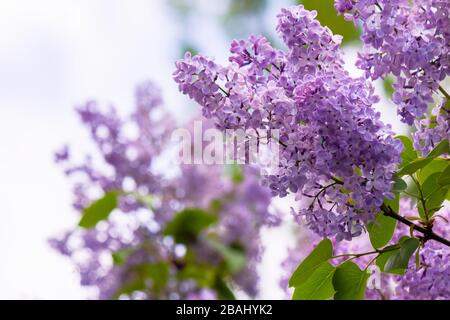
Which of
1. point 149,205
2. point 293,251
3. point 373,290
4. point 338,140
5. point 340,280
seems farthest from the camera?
point 149,205

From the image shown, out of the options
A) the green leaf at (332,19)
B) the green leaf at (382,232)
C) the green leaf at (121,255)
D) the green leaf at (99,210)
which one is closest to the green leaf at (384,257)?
the green leaf at (382,232)

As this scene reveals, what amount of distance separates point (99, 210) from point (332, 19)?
884mm

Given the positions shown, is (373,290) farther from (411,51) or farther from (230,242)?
(230,242)

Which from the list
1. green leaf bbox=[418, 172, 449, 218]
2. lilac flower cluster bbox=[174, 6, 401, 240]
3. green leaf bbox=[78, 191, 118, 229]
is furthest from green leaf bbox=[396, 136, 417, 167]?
green leaf bbox=[78, 191, 118, 229]

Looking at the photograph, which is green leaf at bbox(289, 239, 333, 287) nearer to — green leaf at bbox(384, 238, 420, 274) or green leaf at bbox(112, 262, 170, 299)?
green leaf at bbox(384, 238, 420, 274)

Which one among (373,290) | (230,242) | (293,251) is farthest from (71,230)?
(373,290)

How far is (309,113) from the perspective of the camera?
0.93m

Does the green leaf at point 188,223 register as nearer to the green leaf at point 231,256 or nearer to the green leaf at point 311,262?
the green leaf at point 231,256

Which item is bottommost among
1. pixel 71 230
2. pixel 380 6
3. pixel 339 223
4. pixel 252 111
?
pixel 339 223

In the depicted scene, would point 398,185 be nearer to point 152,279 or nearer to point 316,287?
point 316,287

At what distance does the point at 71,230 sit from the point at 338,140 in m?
1.98

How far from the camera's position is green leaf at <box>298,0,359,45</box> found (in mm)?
1994

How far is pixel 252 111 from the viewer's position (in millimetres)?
931

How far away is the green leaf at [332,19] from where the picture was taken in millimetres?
1994
